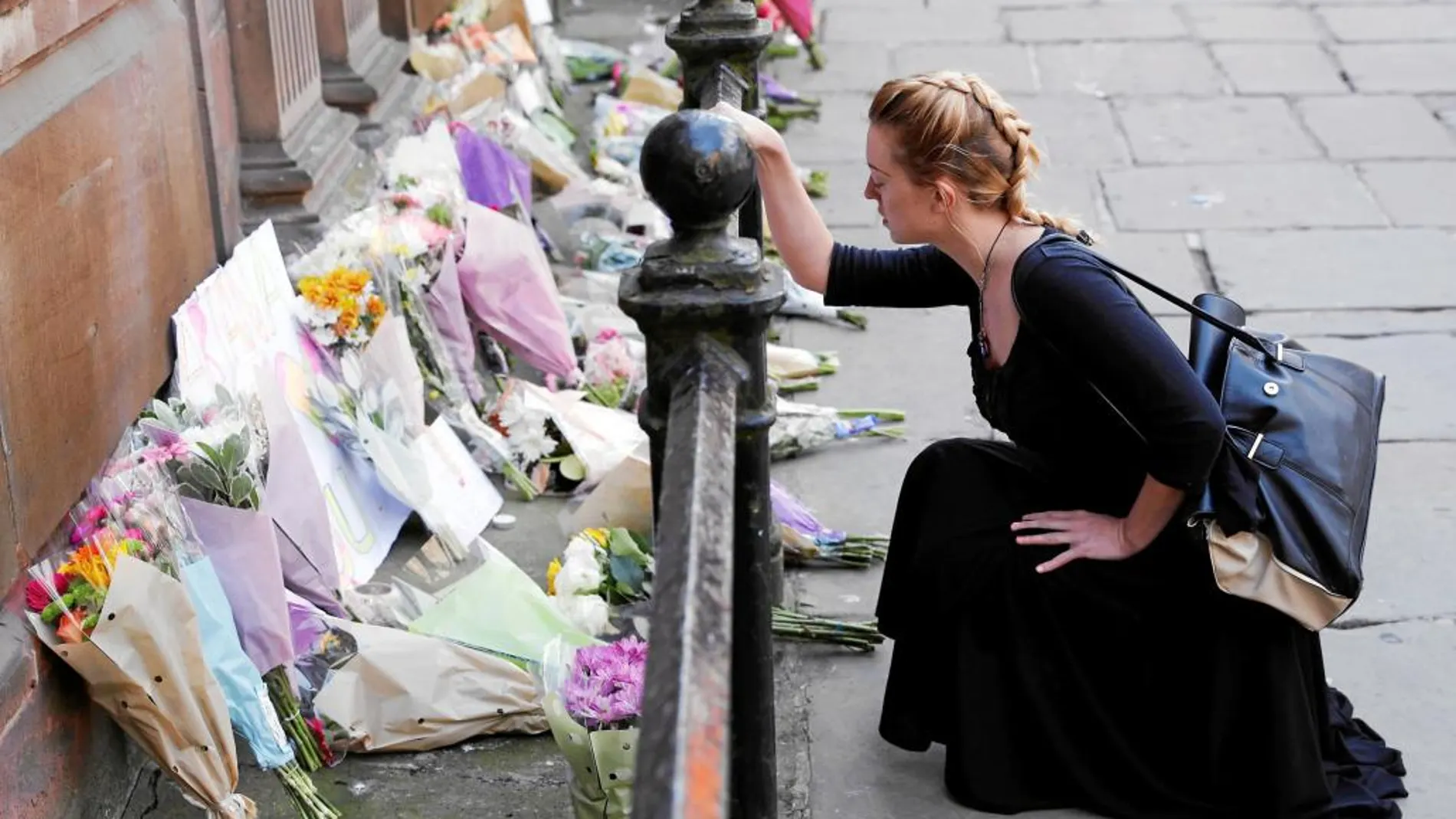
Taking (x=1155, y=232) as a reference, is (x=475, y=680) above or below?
above

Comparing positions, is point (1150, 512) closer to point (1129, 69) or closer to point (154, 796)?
point (154, 796)

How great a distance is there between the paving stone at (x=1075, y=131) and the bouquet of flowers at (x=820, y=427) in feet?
7.22

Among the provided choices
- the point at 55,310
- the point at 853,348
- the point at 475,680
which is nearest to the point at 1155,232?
the point at 853,348

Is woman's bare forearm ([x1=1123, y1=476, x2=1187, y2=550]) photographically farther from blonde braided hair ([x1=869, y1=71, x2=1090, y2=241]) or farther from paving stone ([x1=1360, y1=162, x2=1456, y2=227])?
paving stone ([x1=1360, y1=162, x2=1456, y2=227])

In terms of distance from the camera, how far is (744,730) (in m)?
2.01

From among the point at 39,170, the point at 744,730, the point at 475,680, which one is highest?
the point at 39,170

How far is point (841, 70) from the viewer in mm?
7824

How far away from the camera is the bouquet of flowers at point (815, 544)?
3.64 meters

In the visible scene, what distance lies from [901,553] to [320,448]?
1407 mm

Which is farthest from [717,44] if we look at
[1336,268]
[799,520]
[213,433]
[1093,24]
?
[1093,24]

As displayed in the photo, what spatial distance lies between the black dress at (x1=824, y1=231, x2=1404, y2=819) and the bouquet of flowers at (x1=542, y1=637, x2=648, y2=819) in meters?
0.56

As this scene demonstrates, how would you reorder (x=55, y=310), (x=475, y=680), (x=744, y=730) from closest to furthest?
(x=744, y=730), (x=55, y=310), (x=475, y=680)

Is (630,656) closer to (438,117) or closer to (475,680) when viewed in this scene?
(475,680)

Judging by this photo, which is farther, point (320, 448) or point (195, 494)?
point (320, 448)
